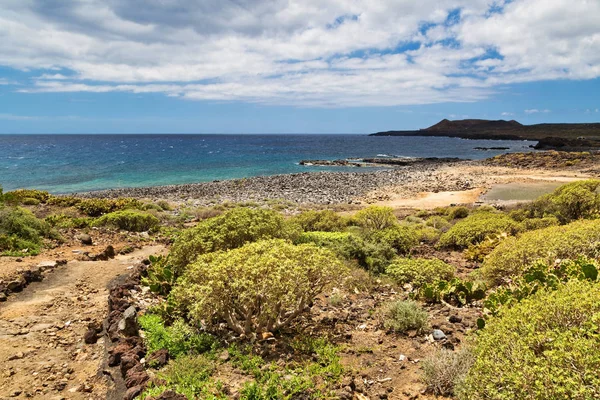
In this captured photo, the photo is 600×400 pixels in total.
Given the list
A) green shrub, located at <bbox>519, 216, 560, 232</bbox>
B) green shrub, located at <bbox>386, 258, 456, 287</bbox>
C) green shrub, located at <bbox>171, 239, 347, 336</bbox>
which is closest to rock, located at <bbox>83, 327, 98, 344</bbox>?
green shrub, located at <bbox>171, 239, 347, 336</bbox>

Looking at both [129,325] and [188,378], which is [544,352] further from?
[129,325]

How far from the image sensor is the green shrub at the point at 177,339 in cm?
607

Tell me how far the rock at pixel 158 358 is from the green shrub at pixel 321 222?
28.8 feet

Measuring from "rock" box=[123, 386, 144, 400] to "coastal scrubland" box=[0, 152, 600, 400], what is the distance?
0.02 m

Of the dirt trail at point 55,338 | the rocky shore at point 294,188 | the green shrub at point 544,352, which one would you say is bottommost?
the rocky shore at point 294,188

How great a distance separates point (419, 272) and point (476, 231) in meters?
4.44

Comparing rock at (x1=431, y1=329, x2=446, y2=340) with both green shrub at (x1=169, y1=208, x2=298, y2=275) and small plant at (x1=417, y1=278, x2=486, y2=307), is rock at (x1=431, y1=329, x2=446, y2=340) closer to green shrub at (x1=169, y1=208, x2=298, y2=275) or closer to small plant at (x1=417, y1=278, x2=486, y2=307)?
small plant at (x1=417, y1=278, x2=486, y2=307)

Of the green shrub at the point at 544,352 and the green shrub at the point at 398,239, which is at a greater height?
the green shrub at the point at 544,352

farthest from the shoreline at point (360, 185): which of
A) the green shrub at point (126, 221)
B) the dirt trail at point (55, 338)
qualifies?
the dirt trail at point (55, 338)

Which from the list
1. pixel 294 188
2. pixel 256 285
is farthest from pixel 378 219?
pixel 294 188

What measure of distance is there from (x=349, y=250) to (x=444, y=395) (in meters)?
6.30

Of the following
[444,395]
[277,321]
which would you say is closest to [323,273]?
[277,321]

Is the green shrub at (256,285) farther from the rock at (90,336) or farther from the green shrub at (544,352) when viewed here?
the green shrub at (544,352)

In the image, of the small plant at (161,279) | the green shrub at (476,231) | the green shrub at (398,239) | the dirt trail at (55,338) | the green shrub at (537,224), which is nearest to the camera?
the dirt trail at (55,338)
